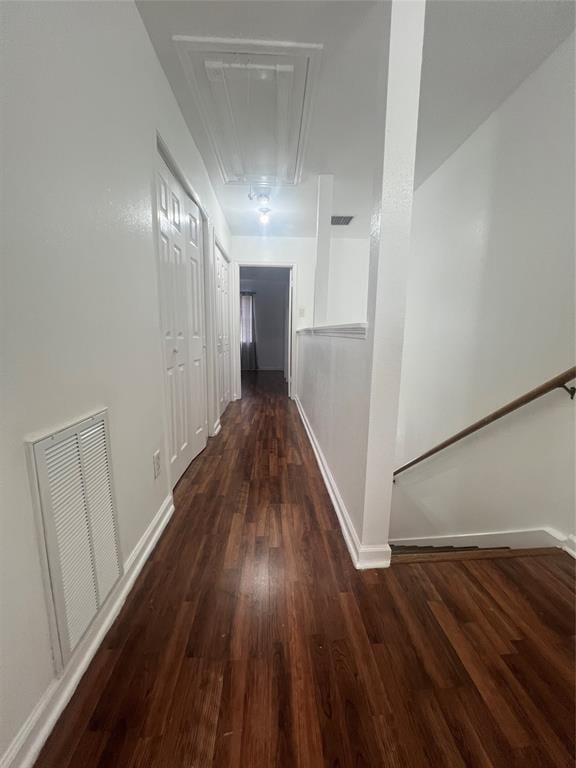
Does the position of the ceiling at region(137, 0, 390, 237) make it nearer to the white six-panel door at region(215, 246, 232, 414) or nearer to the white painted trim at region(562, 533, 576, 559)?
the white six-panel door at region(215, 246, 232, 414)

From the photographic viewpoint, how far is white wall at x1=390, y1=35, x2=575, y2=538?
1.40m

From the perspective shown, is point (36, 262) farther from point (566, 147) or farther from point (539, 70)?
point (539, 70)

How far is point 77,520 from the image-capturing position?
32.3 inches

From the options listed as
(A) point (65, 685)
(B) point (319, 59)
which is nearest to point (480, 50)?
(B) point (319, 59)

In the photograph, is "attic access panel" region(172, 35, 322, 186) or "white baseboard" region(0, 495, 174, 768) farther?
"attic access panel" region(172, 35, 322, 186)

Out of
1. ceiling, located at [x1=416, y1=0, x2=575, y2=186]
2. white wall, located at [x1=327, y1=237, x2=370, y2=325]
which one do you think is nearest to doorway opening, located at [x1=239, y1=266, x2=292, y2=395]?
white wall, located at [x1=327, y1=237, x2=370, y2=325]

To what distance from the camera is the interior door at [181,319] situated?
1.63 meters

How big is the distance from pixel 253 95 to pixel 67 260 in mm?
1636

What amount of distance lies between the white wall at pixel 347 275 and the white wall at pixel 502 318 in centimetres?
174

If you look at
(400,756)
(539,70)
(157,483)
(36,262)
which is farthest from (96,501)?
(539,70)

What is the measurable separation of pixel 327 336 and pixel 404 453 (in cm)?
162

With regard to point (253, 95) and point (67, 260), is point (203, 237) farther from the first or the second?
point (67, 260)

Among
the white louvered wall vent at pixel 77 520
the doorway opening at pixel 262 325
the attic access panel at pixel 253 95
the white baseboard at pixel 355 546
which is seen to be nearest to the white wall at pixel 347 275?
the attic access panel at pixel 253 95

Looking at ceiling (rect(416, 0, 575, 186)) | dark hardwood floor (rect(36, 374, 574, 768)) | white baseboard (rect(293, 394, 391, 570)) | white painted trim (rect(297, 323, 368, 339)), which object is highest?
ceiling (rect(416, 0, 575, 186))
